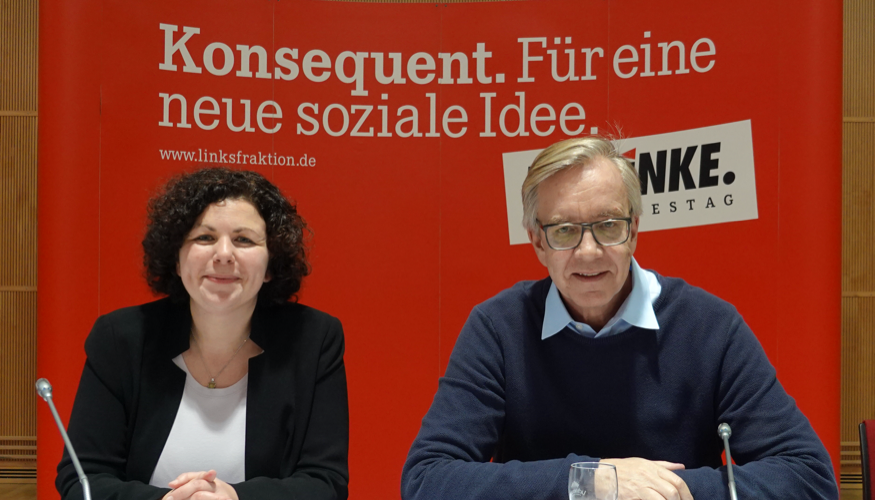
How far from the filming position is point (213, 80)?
3.41 m

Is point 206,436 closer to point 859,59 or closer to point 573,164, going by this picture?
point 573,164

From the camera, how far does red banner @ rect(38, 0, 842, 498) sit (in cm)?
331

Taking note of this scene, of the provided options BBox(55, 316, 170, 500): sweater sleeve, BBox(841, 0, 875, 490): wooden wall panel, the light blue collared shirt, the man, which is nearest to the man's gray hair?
the man

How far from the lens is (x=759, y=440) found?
4.65ft

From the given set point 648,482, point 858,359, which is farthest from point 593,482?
point 858,359

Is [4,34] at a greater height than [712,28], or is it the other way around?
[4,34]

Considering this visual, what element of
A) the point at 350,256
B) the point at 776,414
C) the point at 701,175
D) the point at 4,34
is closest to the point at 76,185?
the point at 350,256

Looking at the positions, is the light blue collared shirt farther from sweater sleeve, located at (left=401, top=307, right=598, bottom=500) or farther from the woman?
the woman

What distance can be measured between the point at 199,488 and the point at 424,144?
2267mm

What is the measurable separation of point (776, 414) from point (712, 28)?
239 cm

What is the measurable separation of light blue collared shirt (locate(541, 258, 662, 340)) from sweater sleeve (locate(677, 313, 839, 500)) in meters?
0.16

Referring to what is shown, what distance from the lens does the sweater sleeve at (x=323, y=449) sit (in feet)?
5.07

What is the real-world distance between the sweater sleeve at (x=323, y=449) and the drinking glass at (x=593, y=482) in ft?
2.04

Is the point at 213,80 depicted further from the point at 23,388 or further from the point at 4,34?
the point at 23,388
